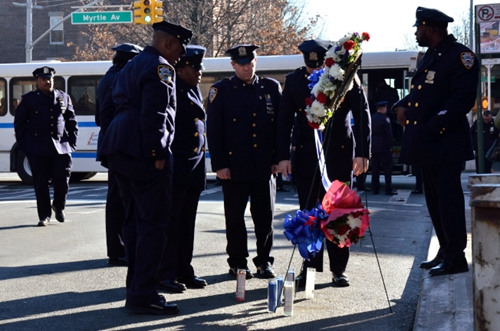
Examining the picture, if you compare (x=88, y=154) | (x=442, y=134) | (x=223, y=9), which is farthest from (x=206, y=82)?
(x=442, y=134)

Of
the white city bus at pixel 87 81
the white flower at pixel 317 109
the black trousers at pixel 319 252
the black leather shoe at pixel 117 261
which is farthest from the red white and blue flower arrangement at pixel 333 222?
the white city bus at pixel 87 81

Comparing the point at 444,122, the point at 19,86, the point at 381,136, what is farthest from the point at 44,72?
the point at 19,86

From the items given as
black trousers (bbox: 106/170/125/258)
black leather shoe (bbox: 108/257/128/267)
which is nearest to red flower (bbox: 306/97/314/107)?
black trousers (bbox: 106/170/125/258)

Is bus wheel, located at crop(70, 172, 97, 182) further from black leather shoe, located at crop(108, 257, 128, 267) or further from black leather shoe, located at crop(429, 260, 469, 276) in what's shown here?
black leather shoe, located at crop(429, 260, 469, 276)

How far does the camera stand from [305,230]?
6246 millimetres

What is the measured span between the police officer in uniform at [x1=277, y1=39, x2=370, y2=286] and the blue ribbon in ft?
3.26

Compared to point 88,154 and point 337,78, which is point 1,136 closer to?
point 88,154

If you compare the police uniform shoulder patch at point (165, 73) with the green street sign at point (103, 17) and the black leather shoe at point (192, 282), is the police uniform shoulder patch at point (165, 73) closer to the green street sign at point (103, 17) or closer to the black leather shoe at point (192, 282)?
the black leather shoe at point (192, 282)

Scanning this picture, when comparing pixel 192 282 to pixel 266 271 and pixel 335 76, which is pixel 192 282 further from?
pixel 335 76

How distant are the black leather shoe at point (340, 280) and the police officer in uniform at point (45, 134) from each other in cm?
518

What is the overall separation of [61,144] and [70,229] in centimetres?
110

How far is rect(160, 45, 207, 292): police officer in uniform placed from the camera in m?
7.22

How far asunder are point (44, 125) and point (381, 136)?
8.49m

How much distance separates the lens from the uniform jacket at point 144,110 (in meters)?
6.15
